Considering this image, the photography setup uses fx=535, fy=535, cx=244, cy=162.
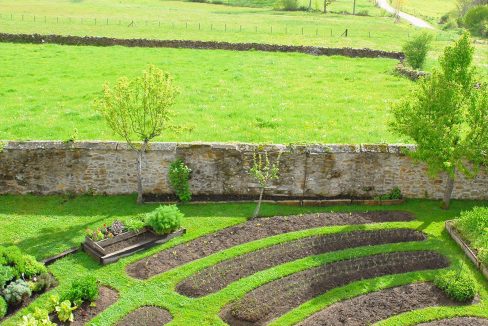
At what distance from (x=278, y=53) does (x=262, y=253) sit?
27.7 m

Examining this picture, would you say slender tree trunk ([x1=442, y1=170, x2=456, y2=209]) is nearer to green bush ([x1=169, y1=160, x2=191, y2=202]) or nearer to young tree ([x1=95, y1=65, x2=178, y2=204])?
green bush ([x1=169, y1=160, x2=191, y2=202])

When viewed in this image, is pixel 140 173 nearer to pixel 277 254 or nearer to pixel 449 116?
pixel 277 254

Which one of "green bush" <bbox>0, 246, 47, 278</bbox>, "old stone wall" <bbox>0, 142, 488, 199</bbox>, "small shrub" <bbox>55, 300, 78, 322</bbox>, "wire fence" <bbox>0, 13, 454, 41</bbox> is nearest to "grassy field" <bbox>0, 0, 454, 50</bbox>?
"wire fence" <bbox>0, 13, 454, 41</bbox>

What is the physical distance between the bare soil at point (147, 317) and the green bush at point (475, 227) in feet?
31.0

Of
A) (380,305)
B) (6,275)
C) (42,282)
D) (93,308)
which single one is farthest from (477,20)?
(6,275)

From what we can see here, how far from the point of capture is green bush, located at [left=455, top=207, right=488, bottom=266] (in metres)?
16.4

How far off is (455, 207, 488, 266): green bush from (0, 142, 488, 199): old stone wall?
2.69 m

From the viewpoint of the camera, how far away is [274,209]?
19.1 metres

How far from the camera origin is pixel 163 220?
16.7 m

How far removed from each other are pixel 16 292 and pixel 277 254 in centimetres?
735

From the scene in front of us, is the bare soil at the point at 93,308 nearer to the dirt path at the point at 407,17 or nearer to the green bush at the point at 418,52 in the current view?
the green bush at the point at 418,52

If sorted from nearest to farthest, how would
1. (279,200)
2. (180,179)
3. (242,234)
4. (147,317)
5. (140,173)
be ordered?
1. (147,317)
2. (242,234)
3. (140,173)
4. (180,179)
5. (279,200)

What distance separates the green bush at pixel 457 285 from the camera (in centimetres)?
1438

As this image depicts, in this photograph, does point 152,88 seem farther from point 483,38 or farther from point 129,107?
point 483,38
